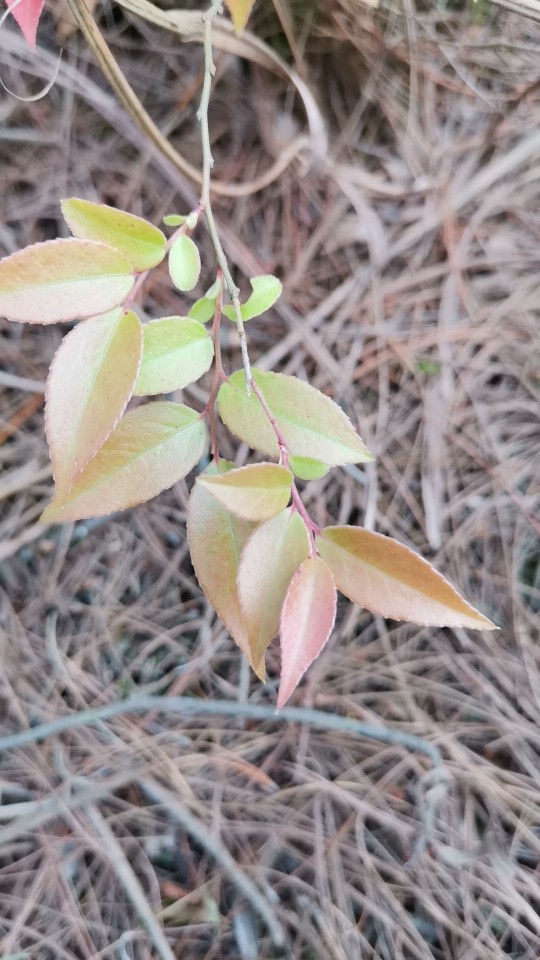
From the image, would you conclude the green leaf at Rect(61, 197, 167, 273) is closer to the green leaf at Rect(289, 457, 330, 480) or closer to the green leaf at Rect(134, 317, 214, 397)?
the green leaf at Rect(134, 317, 214, 397)

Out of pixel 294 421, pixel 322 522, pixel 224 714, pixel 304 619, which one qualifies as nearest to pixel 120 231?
pixel 294 421

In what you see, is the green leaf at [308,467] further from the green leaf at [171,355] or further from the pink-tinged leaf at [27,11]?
the pink-tinged leaf at [27,11]

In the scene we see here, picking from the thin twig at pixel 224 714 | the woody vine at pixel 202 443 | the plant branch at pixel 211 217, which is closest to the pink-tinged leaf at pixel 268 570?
the woody vine at pixel 202 443

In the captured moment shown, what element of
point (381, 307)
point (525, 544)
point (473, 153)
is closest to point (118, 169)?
point (381, 307)

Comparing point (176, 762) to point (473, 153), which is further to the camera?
point (473, 153)

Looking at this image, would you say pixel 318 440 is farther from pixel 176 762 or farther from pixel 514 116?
pixel 514 116

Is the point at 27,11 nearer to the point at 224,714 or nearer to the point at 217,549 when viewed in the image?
the point at 217,549

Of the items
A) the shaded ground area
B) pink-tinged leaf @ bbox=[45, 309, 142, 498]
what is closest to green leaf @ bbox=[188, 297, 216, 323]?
pink-tinged leaf @ bbox=[45, 309, 142, 498]
